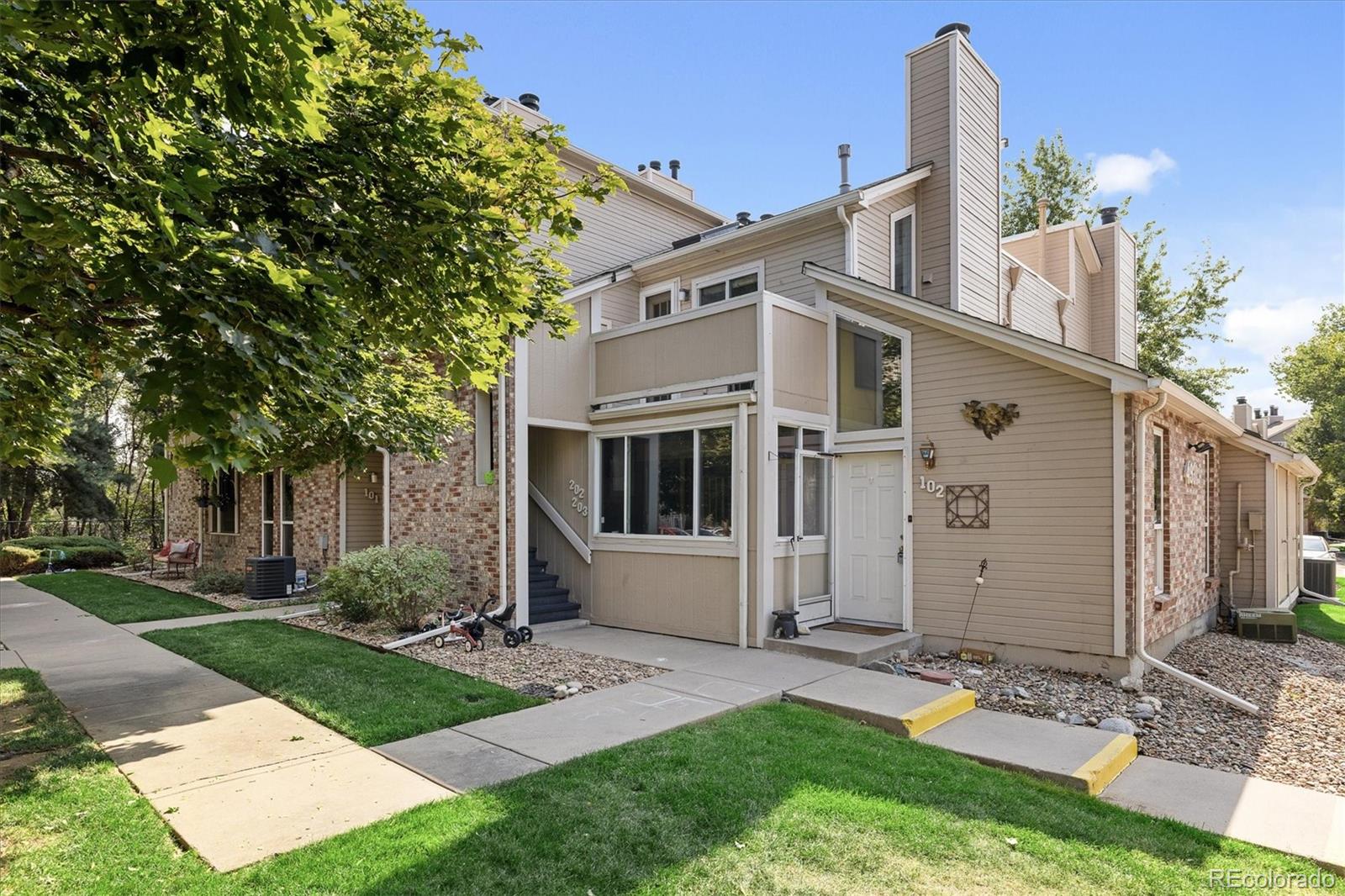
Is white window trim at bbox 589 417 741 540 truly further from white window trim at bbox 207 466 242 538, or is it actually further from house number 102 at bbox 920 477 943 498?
white window trim at bbox 207 466 242 538

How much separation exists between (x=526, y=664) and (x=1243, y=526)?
12679mm

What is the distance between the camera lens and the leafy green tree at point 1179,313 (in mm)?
24672

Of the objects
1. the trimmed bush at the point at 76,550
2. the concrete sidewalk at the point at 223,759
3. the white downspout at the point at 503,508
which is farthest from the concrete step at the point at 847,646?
the trimmed bush at the point at 76,550

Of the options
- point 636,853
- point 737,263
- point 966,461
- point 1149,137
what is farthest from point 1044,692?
point 1149,137

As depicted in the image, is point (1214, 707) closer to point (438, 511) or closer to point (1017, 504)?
point (1017, 504)

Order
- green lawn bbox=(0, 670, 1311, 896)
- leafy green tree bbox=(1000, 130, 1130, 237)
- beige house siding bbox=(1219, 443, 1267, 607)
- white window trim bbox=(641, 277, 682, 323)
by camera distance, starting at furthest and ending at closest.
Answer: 1. leafy green tree bbox=(1000, 130, 1130, 237)
2. beige house siding bbox=(1219, 443, 1267, 607)
3. white window trim bbox=(641, 277, 682, 323)
4. green lawn bbox=(0, 670, 1311, 896)

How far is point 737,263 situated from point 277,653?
8.66 metres

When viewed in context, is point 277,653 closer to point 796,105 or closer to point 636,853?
point 636,853

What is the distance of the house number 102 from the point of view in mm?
8992

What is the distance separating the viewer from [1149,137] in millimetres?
19219

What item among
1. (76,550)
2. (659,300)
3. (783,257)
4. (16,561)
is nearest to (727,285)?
(783,257)

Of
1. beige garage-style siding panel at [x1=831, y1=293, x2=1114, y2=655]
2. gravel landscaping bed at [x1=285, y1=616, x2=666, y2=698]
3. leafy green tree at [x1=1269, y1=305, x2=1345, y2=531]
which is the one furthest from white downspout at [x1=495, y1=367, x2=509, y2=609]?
leafy green tree at [x1=1269, y1=305, x2=1345, y2=531]

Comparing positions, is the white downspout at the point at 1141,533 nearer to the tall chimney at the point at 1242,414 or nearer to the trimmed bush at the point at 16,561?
the tall chimney at the point at 1242,414

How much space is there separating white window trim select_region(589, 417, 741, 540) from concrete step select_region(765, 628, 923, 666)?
1.42 metres
